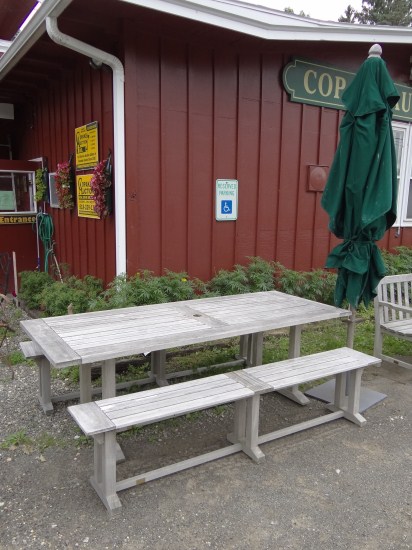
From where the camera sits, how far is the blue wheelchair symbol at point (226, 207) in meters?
5.57

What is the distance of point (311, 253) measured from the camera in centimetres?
654

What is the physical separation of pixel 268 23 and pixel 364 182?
8.30 feet

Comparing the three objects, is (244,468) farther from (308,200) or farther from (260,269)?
(308,200)

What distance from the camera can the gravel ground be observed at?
227 centimetres

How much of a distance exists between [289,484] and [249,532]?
1.61 ft

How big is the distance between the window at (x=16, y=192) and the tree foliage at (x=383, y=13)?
90.4 feet

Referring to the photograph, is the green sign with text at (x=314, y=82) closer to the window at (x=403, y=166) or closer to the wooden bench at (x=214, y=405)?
the window at (x=403, y=166)

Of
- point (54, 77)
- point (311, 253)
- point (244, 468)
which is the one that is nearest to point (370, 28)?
point (311, 253)

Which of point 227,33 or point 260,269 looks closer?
point 227,33

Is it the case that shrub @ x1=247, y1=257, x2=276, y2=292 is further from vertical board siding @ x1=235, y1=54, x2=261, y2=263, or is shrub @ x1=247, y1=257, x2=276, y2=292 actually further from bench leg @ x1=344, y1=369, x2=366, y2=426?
bench leg @ x1=344, y1=369, x2=366, y2=426

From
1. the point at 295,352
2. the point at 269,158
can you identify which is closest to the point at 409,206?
the point at 269,158

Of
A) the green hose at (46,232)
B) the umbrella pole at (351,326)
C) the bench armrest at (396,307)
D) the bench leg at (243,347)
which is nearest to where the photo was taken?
the umbrella pole at (351,326)

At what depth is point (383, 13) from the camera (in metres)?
29.6

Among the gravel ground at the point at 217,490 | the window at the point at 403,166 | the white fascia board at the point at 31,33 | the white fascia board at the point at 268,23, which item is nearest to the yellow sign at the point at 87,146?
the white fascia board at the point at 31,33
